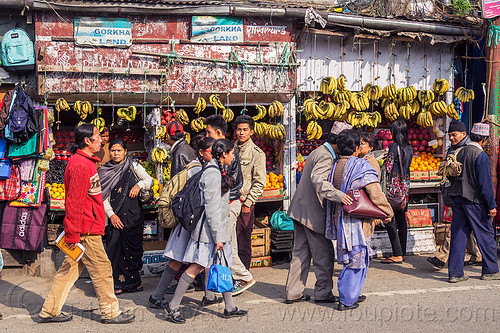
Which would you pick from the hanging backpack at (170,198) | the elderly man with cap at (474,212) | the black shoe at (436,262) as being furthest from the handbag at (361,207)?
the black shoe at (436,262)

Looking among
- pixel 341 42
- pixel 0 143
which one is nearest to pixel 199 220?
pixel 0 143

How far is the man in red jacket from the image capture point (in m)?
5.41

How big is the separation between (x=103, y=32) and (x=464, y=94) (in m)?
6.33

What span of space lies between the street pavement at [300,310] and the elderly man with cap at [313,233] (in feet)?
0.64

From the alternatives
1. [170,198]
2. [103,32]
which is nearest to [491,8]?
[103,32]

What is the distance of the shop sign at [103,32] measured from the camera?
27.5 ft

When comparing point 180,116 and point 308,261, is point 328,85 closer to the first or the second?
point 180,116

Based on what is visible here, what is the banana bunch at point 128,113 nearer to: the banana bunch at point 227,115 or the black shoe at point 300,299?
the banana bunch at point 227,115

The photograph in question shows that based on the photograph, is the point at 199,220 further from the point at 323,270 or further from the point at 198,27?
the point at 198,27

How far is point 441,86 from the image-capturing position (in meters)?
10.0

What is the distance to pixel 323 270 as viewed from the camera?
20.6 ft

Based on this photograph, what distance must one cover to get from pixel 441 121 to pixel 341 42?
2461 millimetres

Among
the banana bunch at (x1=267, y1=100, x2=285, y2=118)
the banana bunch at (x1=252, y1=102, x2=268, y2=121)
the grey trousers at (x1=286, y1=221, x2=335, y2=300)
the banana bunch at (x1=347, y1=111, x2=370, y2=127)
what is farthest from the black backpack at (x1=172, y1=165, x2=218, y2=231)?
the banana bunch at (x1=347, y1=111, x2=370, y2=127)

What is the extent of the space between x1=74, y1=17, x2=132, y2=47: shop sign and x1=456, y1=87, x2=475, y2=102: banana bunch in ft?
19.1
